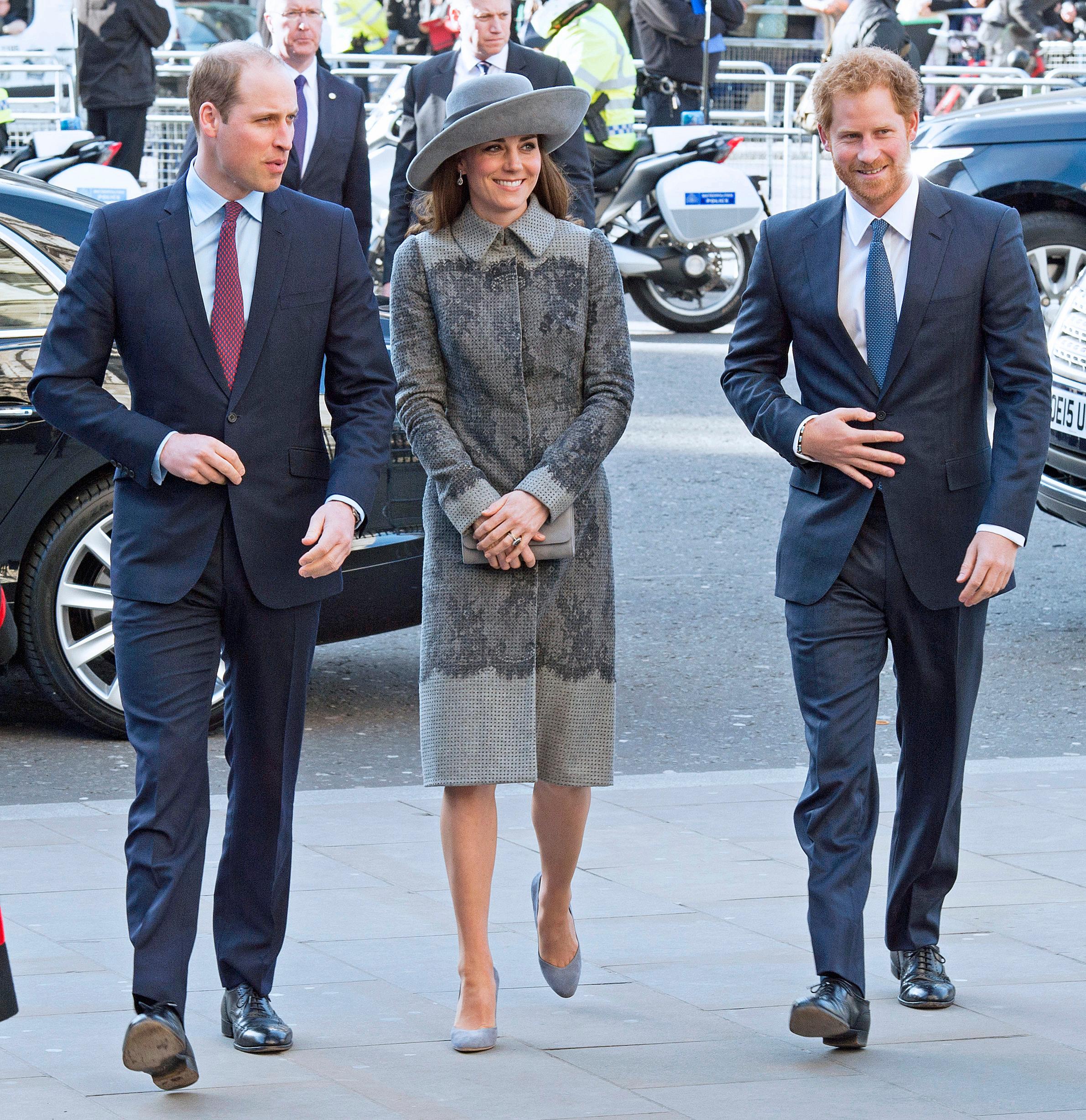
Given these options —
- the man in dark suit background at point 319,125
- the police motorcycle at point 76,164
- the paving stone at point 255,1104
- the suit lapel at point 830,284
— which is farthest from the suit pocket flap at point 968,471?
the police motorcycle at point 76,164

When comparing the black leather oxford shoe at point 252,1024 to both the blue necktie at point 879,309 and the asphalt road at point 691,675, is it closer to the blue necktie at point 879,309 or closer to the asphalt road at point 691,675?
the blue necktie at point 879,309

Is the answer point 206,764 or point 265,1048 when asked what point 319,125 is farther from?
point 265,1048

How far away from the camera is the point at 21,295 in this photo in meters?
6.65

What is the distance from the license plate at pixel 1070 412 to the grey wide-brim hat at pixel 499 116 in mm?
3871

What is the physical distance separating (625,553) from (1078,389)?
2.24 metres

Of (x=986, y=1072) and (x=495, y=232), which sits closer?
(x=986, y=1072)

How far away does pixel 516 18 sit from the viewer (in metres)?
23.0

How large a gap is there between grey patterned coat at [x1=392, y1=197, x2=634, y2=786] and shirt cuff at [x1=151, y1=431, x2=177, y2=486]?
0.54 meters

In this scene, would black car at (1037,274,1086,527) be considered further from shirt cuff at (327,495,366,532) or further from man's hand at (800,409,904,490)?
shirt cuff at (327,495,366,532)

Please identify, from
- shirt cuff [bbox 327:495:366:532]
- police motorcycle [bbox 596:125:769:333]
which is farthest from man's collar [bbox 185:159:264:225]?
police motorcycle [bbox 596:125:769:333]

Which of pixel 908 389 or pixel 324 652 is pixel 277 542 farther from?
pixel 324 652

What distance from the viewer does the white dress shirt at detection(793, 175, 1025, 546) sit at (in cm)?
434

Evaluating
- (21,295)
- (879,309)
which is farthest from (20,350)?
(879,309)

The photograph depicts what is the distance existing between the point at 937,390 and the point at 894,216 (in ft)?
1.15
